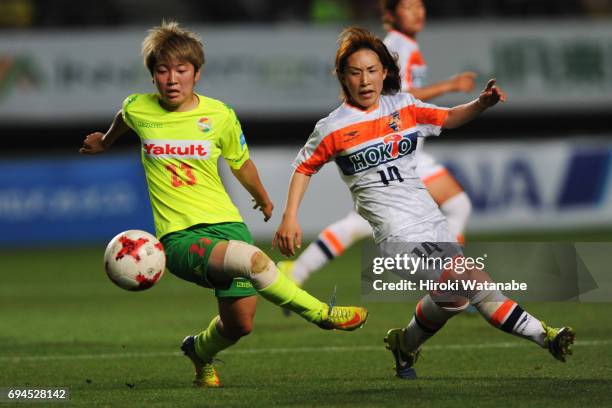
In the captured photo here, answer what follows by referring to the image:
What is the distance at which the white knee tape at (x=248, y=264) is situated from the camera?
5816mm

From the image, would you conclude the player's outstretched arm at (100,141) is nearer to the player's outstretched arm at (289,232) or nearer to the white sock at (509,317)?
the player's outstretched arm at (289,232)

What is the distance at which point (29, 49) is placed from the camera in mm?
19156

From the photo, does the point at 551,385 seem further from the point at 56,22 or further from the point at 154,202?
the point at 56,22

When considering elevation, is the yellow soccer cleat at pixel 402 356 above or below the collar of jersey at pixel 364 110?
below

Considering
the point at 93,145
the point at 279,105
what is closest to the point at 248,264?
the point at 93,145

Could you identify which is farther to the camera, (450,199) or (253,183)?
(450,199)

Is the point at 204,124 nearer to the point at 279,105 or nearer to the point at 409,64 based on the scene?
the point at 409,64

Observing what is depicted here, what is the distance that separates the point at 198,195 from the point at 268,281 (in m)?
0.57

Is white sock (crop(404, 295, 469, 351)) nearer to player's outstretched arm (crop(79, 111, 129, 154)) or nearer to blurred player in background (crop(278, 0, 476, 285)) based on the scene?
player's outstretched arm (crop(79, 111, 129, 154))

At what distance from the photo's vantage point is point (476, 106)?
614 centimetres

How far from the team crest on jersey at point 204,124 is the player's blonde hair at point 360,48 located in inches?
29.2

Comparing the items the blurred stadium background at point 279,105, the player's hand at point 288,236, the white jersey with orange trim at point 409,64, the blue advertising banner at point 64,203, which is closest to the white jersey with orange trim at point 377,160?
the player's hand at point 288,236

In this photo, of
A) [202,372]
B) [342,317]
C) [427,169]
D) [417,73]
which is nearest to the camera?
[342,317]

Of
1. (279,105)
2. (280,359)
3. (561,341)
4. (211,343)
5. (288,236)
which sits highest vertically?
(288,236)
